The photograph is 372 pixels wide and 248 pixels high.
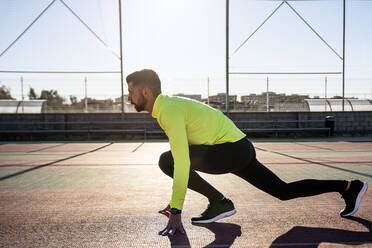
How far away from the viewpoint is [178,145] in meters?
1.96

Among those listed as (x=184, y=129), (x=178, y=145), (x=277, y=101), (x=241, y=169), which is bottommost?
(x=241, y=169)

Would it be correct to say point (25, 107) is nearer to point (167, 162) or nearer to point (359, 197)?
point (167, 162)

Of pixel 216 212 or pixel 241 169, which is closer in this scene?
pixel 241 169

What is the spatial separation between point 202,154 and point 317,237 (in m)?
1.16

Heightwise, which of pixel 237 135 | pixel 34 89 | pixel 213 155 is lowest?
pixel 213 155

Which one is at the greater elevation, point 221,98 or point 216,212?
point 221,98

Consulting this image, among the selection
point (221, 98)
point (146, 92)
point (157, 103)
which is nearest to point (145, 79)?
point (146, 92)

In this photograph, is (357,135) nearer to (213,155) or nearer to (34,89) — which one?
(213,155)

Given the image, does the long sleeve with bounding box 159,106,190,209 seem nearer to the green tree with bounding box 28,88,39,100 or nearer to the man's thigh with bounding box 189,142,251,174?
the man's thigh with bounding box 189,142,251,174

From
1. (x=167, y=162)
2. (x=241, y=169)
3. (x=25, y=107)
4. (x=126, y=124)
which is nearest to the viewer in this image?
(x=241, y=169)

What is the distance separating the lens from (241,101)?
13164 mm

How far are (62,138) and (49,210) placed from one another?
33.7 feet

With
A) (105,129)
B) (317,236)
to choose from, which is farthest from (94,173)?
(105,129)

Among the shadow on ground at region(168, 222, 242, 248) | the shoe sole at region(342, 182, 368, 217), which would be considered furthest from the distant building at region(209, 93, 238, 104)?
the shadow on ground at region(168, 222, 242, 248)
